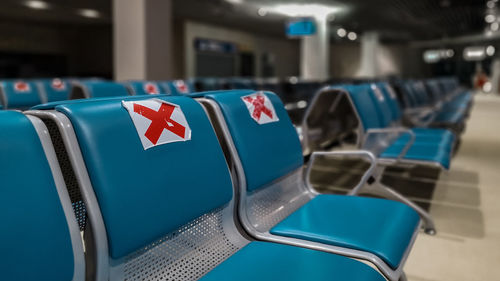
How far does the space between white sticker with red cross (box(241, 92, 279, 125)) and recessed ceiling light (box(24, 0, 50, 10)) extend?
1226cm

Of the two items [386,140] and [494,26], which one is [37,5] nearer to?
[386,140]

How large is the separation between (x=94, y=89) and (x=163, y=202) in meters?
2.82

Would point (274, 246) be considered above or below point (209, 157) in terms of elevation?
below

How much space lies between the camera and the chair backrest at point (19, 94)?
14.9 feet

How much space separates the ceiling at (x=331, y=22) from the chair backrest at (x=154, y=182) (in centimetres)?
1104

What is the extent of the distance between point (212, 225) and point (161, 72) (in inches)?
213

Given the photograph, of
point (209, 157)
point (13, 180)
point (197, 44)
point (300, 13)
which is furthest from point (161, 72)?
point (197, 44)

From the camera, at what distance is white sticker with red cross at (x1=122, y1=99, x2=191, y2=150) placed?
3.42 feet

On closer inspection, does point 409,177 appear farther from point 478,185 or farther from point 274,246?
point 274,246

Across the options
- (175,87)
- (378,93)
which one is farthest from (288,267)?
(175,87)

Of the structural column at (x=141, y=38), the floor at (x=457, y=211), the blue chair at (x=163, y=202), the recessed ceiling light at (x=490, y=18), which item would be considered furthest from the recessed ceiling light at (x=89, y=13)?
the recessed ceiling light at (x=490, y=18)

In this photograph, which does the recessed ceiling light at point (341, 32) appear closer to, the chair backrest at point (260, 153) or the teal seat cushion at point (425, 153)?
the teal seat cushion at point (425, 153)

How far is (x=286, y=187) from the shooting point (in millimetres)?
1684

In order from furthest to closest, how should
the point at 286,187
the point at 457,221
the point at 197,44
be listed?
the point at 197,44, the point at 457,221, the point at 286,187
